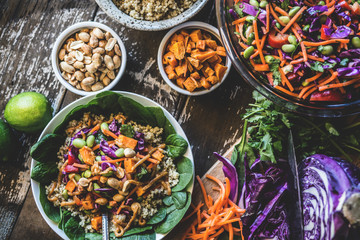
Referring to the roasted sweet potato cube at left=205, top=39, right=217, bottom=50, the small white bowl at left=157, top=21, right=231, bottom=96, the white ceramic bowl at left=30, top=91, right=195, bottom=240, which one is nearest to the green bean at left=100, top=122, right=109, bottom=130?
the white ceramic bowl at left=30, top=91, right=195, bottom=240

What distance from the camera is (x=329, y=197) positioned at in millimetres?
1749

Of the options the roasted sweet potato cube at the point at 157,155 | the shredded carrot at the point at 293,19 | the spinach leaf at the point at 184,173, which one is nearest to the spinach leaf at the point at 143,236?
the spinach leaf at the point at 184,173

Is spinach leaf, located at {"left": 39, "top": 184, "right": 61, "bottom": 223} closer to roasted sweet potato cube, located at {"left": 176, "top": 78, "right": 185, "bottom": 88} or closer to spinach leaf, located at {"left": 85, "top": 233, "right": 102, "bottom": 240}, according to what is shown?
spinach leaf, located at {"left": 85, "top": 233, "right": 102, "bottom": 240}

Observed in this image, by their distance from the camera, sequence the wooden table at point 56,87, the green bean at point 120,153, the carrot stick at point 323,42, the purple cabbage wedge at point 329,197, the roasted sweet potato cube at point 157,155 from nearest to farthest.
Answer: the purple cabbage wedge at point 329,197
the carrot stick at point 323,42
the green bean at point 120,153
the roasted sweet potato cube at point 157,155
the wooden table at point 56,87

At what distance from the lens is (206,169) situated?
99.1 inches

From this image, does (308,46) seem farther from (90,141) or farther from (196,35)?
(90,141)

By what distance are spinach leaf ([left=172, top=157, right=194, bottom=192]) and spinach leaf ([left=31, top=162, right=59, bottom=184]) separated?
0.74m

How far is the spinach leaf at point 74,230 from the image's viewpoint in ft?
7.19

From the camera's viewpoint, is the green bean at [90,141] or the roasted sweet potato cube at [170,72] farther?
the roasted sweet potato cube at [170,72]

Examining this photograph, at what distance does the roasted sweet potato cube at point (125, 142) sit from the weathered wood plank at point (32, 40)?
2.24 feet

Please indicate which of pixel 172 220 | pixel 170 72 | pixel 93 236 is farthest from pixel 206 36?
pixel 93 236

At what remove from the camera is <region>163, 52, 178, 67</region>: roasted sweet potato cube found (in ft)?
7.71

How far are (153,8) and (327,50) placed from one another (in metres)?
1.05

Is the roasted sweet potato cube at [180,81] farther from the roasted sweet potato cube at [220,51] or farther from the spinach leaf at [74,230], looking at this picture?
the spinach leaf at [74,230]
